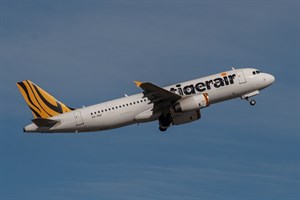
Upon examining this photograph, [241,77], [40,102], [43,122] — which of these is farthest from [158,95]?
[40,102]

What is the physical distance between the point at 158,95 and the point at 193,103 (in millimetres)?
4661

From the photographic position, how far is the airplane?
3007 inches

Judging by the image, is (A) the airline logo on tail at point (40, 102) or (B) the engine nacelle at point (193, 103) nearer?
(B) the engine nacelle at point (193, 103)

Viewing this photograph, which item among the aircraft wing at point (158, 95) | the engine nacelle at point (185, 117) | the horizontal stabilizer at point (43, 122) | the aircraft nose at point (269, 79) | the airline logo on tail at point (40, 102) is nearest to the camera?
the aircraft wing at point (158, 95)

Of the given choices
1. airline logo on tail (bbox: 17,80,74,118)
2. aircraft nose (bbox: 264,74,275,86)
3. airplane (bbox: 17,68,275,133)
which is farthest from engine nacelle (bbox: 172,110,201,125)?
airline logo on tail (bbox: 17,80,74,118)

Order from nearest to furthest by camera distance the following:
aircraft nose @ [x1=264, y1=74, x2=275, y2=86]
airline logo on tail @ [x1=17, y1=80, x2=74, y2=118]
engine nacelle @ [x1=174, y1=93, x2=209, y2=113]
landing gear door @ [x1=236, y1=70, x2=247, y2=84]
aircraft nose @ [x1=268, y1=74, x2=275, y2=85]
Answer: engine nacelle @ [x1=174, y1=93, x2=209, y2=113] → airline logo on tail @ [x1=17, y1=80, x2=74, y2=118] → landing gear door @ [x1=236, y1=70, x2=247, y2=84] → aircraft nose @ [x1=264, y1=74, x2=275, y2=86] → aircraft nose @ [x1=268, y1=74, x2=275, y2=85]

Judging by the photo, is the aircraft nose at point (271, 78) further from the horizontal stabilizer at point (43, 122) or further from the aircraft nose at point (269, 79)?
the horizontal stabilizer at point (43, 122)

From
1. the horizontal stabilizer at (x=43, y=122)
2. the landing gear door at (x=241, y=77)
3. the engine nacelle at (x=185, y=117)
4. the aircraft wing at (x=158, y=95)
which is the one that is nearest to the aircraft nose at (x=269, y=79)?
the landing gear door at (x=241, y=77)

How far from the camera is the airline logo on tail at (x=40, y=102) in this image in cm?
7869

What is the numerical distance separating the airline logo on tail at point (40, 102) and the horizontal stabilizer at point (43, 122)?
239 centimetres

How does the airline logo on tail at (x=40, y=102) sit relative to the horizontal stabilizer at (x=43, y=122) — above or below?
above

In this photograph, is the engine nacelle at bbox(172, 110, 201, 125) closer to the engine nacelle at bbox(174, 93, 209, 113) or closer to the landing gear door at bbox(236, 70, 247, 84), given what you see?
the engine nacelle at bbox(174, 93, 209, 113)

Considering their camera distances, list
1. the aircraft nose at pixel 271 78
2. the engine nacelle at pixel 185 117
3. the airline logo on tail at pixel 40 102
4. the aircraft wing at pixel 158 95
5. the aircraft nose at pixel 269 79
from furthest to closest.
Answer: the aircraft nose at pixel 271 78, the aircraft nose at pixel 269 79, the engine nacelle at pixel 185 117, the airline logo on tail at pixel 40 102, the aircraft wing at pixel 158 95

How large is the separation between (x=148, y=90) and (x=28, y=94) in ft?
55.8
